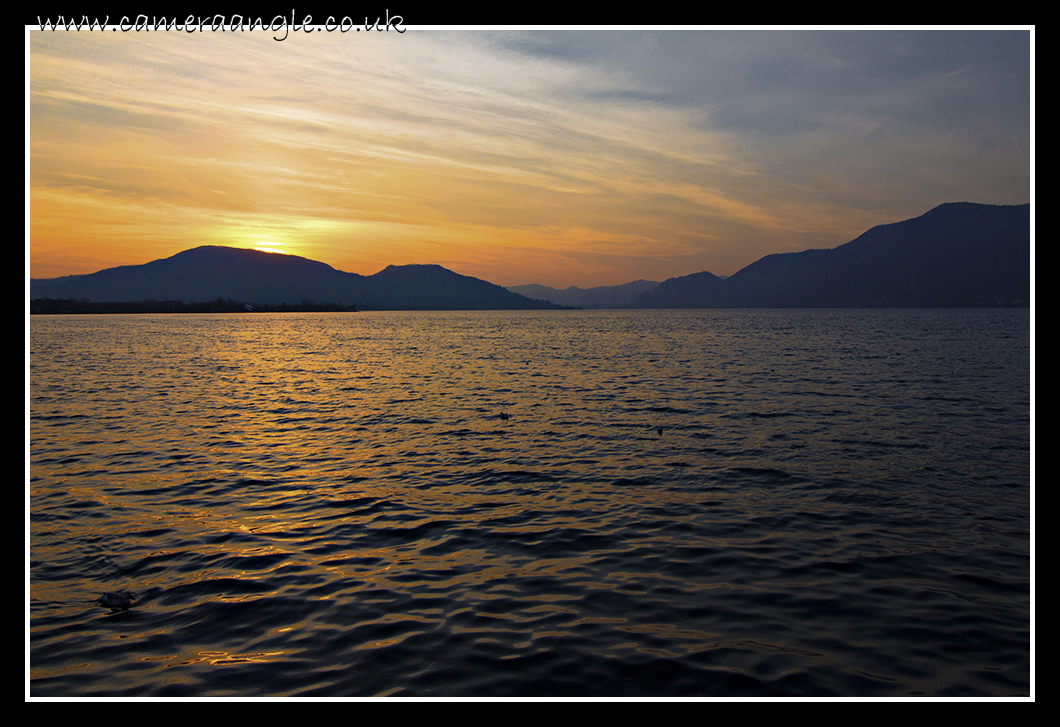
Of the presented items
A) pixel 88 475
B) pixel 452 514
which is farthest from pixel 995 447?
pixel 88 475

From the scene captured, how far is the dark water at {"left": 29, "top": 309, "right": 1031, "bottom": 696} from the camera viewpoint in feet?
26.3

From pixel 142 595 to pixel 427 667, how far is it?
604 centimetres

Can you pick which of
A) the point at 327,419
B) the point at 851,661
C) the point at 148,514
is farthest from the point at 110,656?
the point at 327,419

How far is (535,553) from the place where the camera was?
11.9 meters

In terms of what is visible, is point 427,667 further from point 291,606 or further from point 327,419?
point 327,419

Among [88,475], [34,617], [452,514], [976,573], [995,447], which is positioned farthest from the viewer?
[995,447]

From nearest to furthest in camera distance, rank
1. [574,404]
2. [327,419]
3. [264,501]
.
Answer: [264,501]
[327,419]
[574,404]

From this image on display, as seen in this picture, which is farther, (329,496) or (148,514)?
(329,496)

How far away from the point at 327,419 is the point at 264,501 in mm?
12614

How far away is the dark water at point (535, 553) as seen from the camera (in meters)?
8.03

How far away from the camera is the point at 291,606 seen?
9.73 metres

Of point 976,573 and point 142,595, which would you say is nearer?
point 142,595

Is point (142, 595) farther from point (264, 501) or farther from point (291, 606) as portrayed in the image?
point (264, 501)

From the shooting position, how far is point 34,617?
380 inches
